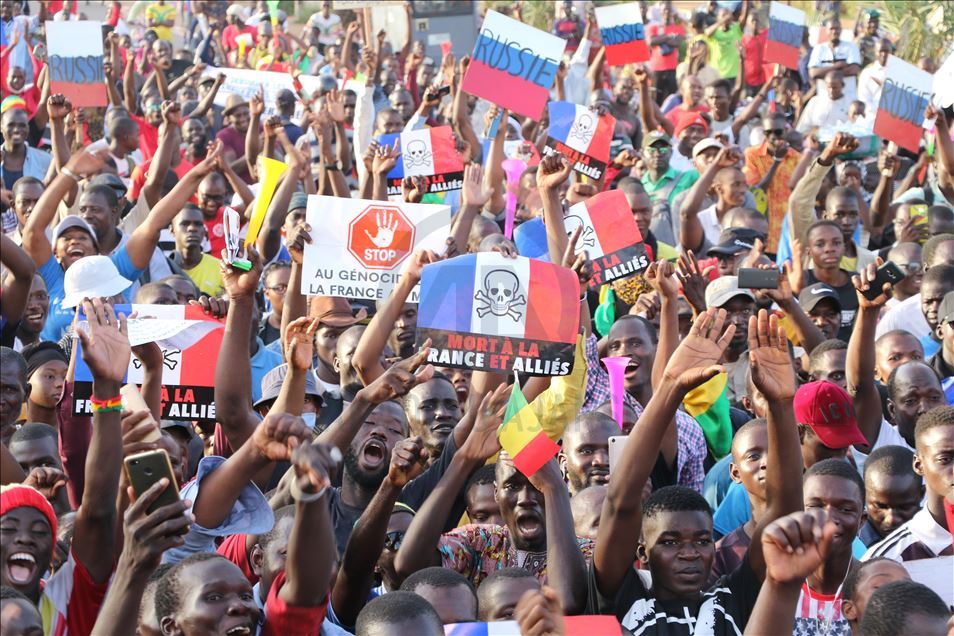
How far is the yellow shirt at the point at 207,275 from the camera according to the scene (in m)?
8.41

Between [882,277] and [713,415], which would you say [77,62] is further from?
[882,277]

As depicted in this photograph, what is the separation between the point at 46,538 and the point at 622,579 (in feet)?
5.55

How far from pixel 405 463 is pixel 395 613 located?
1.88 ft

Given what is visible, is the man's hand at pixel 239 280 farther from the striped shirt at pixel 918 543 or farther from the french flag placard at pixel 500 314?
the striped shirt at pixel 918 543

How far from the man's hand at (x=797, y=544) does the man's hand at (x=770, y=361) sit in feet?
2.87

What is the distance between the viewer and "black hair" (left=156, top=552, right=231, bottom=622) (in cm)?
392

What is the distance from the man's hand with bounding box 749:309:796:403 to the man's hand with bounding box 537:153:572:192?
8.43 ft

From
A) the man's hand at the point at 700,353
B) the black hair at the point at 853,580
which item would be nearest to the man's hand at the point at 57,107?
the man's hand at the point at 700,353

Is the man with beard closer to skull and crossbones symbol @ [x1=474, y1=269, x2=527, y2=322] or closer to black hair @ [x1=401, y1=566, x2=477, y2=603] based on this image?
skull and crossbones symbol @ [x1=474, y1=269, x2=527, y2=322]

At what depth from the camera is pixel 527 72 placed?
8883mm

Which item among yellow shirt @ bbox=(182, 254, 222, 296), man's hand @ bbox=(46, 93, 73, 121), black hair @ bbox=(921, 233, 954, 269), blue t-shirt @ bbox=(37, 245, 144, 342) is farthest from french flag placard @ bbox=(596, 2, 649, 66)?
blue t-shirt @ bbox=(37, 245, 144, 342)

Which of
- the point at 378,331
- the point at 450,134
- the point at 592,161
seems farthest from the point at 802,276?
the point at 378,331

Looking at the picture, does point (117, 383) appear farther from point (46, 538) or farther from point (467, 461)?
point (467, 461)

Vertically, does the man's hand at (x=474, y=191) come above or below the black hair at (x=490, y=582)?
above
